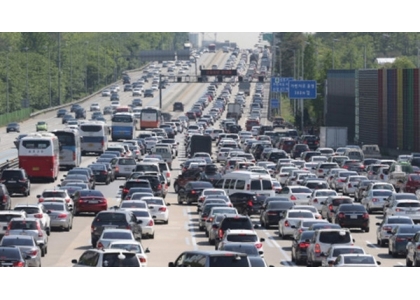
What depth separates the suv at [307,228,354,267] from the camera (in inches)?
1602

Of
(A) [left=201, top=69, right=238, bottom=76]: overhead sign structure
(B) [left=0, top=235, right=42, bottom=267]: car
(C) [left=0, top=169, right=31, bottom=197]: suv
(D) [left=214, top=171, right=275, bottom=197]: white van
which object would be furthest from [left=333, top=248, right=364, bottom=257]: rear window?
(A) [left=201, top=69, right=238, bottom=76]: overhead sign structure

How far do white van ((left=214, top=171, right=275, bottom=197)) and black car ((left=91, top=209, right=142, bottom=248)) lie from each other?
1646 cm

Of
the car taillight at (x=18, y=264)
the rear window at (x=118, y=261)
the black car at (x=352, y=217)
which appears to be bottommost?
the black car at (x=352, y=217)

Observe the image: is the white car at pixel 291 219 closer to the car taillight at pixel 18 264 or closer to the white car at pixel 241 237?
the white car at pixel 241 237

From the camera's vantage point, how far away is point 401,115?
112062 millimetres

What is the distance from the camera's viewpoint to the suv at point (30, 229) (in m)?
44.5

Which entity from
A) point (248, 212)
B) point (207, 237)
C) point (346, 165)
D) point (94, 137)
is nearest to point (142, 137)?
point (94, 137)

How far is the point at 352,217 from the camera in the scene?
54.7 m

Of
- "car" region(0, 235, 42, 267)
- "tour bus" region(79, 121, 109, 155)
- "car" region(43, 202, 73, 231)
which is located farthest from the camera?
"tour bus" region(79, 121, 109, 155)

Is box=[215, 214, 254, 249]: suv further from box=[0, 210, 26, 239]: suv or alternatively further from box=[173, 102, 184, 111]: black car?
box=[173, 102, 184, 111]: black car

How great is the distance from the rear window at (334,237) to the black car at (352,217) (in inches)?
500

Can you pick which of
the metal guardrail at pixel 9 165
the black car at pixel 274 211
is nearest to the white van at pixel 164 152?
the metal guardrail at pixel 9 165

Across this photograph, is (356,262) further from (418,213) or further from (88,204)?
(88,204)

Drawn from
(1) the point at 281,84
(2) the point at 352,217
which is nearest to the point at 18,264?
(2) the point at 352,217
